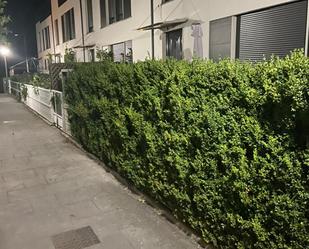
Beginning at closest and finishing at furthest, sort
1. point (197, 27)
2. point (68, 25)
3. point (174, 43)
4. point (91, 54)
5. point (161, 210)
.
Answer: point (161, 210) < point (197, 27) < point (174, 43) < point (91, 54) < point (68, 25)

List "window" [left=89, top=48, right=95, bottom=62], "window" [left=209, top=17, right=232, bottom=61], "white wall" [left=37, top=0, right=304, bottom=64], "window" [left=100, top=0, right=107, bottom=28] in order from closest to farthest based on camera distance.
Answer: "white wall" [left=37, top=0, right=304, bottom=64]
"window" [left=209, top=17, right=232, bottom=61]
"window" [left=100, top=0, right=107, bottom=28]
"window" [left=89, top=48, right=95, bottom=62]

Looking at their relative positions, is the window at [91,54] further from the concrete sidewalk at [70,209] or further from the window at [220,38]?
the concrete sidewalk at [70,209]

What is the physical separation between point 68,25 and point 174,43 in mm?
15889

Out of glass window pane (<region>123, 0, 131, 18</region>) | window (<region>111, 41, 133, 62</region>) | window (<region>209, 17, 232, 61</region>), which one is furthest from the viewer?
window (<region>111, 41, 133, 62</region>)

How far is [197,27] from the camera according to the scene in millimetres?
9156

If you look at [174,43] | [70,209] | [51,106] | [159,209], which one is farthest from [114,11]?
[159,209]

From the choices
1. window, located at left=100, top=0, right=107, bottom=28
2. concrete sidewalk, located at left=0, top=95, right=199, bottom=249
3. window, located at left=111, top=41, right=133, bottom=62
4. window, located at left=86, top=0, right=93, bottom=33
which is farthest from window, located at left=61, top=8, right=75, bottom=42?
concrete sidewalk, located at left=0, top=95, right=199, bottom=249

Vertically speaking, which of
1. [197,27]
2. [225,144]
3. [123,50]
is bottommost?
[225,144]

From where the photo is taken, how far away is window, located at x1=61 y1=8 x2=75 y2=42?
73.9 ft

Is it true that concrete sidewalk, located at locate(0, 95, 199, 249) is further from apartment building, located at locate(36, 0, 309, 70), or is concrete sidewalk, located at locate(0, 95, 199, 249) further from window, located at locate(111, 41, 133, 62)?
window, located at locate(111, 41, 133, 62)

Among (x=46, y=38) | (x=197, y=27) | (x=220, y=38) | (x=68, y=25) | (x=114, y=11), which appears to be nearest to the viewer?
(x=220, y=38)

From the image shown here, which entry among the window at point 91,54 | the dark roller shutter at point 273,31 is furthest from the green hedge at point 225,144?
the window at point 91,54

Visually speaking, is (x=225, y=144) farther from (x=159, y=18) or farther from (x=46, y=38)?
(x=46, y=38)

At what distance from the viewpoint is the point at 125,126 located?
4.52 metres
